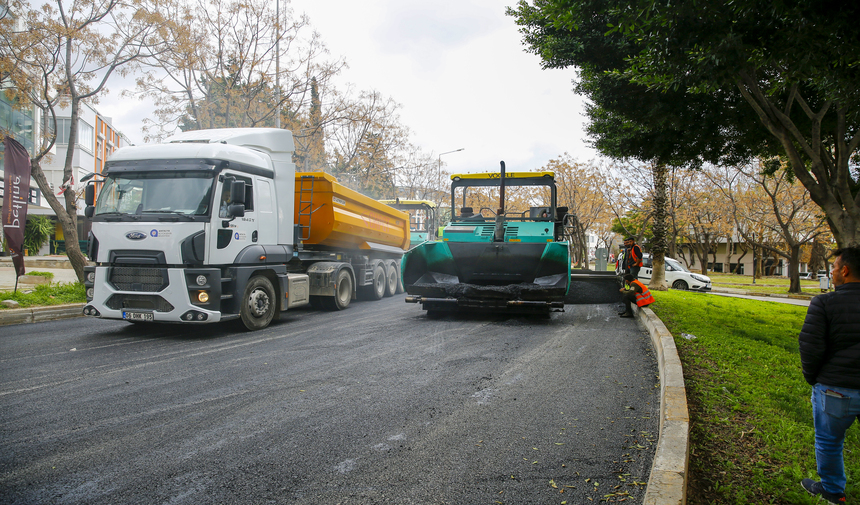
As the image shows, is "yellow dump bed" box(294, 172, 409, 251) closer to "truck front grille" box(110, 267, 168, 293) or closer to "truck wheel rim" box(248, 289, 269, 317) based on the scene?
"truck wheel rim" box(248, 289, 269, 317)

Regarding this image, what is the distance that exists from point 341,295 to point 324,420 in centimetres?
755

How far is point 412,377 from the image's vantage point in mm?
5375

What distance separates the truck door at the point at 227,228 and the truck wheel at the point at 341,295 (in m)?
3.22

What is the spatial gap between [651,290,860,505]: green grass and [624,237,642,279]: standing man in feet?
9.78

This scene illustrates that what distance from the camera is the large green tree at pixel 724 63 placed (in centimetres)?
596

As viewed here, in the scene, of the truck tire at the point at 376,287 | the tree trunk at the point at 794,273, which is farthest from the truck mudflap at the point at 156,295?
the tree trunk at the point at 794,273

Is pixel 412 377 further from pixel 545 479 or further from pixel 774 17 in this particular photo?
pixel 774 17

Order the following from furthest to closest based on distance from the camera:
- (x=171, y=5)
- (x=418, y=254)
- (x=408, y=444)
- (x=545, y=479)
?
(x=171, y=5), (x=418, y=254), (x=408, y=444), (x=545, y=479)

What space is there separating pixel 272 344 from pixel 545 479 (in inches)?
201

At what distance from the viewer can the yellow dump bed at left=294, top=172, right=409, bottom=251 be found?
10.3m

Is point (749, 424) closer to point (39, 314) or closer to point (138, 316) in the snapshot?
point (138, 316)

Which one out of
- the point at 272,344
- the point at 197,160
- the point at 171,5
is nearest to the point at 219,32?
the point at 171,5

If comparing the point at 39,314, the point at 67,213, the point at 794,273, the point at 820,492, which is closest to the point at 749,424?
the point at 820,492

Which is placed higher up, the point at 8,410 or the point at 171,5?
the point at 171,5
